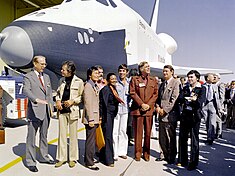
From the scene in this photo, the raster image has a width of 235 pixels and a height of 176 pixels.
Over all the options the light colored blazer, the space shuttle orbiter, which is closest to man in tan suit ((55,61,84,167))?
the light colored blazer

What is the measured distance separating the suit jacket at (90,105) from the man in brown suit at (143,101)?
86 cm

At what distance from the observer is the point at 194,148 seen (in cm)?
452

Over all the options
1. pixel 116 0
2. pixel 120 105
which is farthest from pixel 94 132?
pixel 116 0

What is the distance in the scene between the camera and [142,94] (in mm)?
4984

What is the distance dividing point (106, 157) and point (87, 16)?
4.03m

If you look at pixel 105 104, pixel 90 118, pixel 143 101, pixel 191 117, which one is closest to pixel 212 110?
pixel 191 117

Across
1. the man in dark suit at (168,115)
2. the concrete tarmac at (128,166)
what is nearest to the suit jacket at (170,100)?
the man in dark suit at (168,115)

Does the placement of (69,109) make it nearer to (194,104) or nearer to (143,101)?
(143,101)

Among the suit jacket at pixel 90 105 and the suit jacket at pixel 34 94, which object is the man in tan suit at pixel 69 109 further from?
the suit jacket at pixel 34 94

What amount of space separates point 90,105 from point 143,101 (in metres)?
1.14

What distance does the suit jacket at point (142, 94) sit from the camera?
195 inches

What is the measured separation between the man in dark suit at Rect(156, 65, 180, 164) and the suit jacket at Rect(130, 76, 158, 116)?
0.17 meters

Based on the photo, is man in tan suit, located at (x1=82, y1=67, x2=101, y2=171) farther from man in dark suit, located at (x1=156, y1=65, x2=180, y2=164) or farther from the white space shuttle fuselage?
the white space shuttle fuselage

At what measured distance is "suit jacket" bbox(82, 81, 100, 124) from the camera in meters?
4.39
